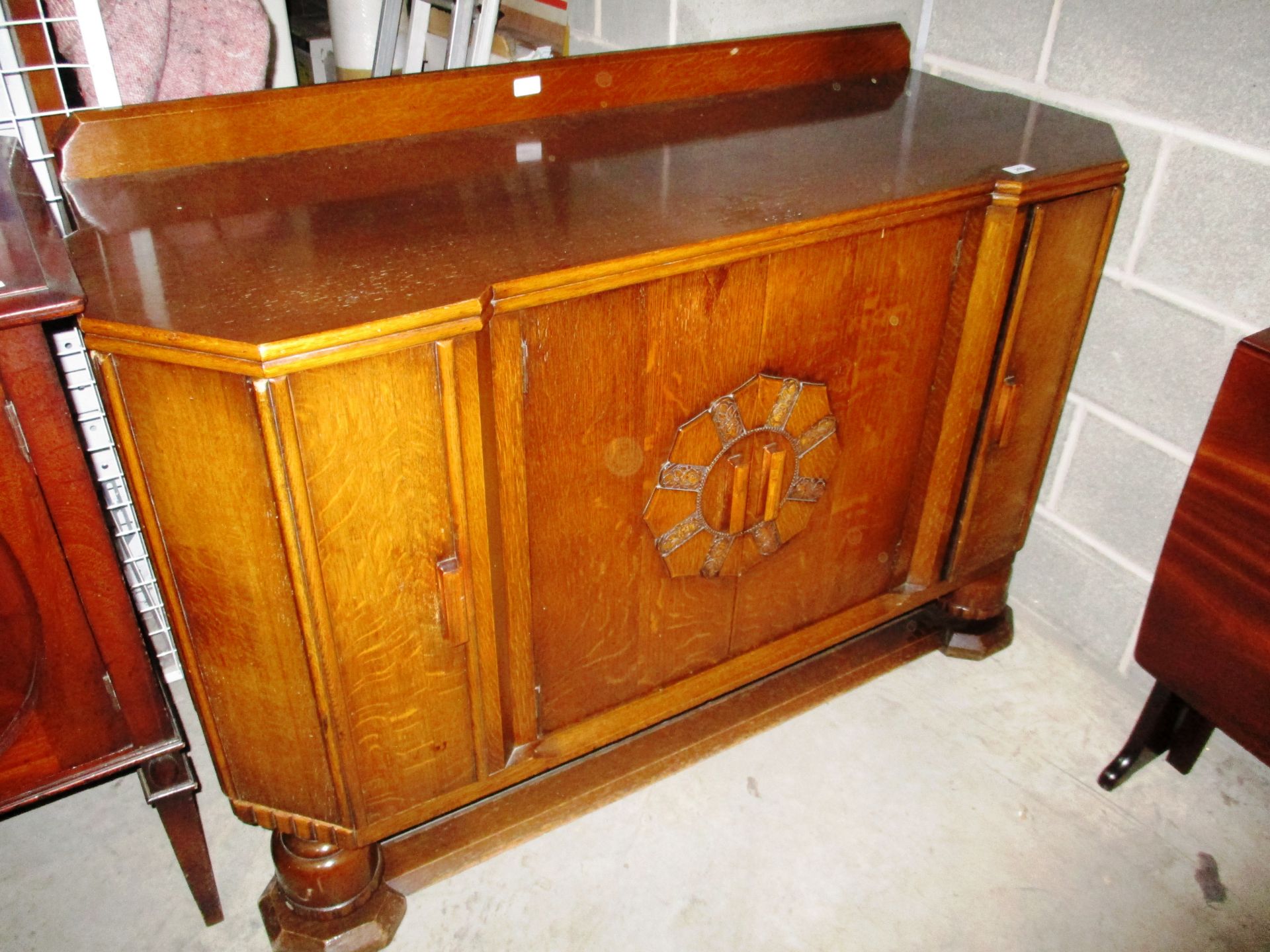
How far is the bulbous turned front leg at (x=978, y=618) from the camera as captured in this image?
1639 mm

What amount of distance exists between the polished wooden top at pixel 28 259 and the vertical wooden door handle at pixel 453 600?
1.30 feet

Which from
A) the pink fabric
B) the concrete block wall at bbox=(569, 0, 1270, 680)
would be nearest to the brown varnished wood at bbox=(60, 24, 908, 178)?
the concrete block wall at bbox=(569, 0, 1270, 680)

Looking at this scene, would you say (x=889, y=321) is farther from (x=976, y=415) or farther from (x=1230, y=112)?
(x=1230, y=112)

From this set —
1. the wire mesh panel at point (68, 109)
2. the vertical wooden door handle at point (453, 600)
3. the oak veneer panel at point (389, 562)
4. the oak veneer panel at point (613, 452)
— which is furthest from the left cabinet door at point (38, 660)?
the oak veneer panel at point (613, 452)

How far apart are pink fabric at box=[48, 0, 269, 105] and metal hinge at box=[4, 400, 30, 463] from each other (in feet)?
2.17

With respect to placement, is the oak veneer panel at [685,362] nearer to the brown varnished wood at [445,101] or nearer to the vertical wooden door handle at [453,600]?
the vertical wooden door handle at [453,600]

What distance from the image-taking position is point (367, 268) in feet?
2.97

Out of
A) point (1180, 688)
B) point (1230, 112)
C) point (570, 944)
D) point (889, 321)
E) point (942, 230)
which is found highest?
point (1230, 112)

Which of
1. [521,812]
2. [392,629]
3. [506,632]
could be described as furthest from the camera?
[521,812]

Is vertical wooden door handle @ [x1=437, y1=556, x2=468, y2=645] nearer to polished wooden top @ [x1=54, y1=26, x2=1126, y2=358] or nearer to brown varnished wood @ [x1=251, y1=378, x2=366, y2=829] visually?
brown varnished wood @ [x1=251, y1=378, x2=366, y2=829]

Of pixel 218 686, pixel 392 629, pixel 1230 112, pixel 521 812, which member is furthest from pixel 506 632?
pixel 1230 112

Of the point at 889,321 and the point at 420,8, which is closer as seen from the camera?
the point at 889,321

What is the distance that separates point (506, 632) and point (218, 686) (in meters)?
0.30

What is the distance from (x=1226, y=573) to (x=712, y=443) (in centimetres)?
65
